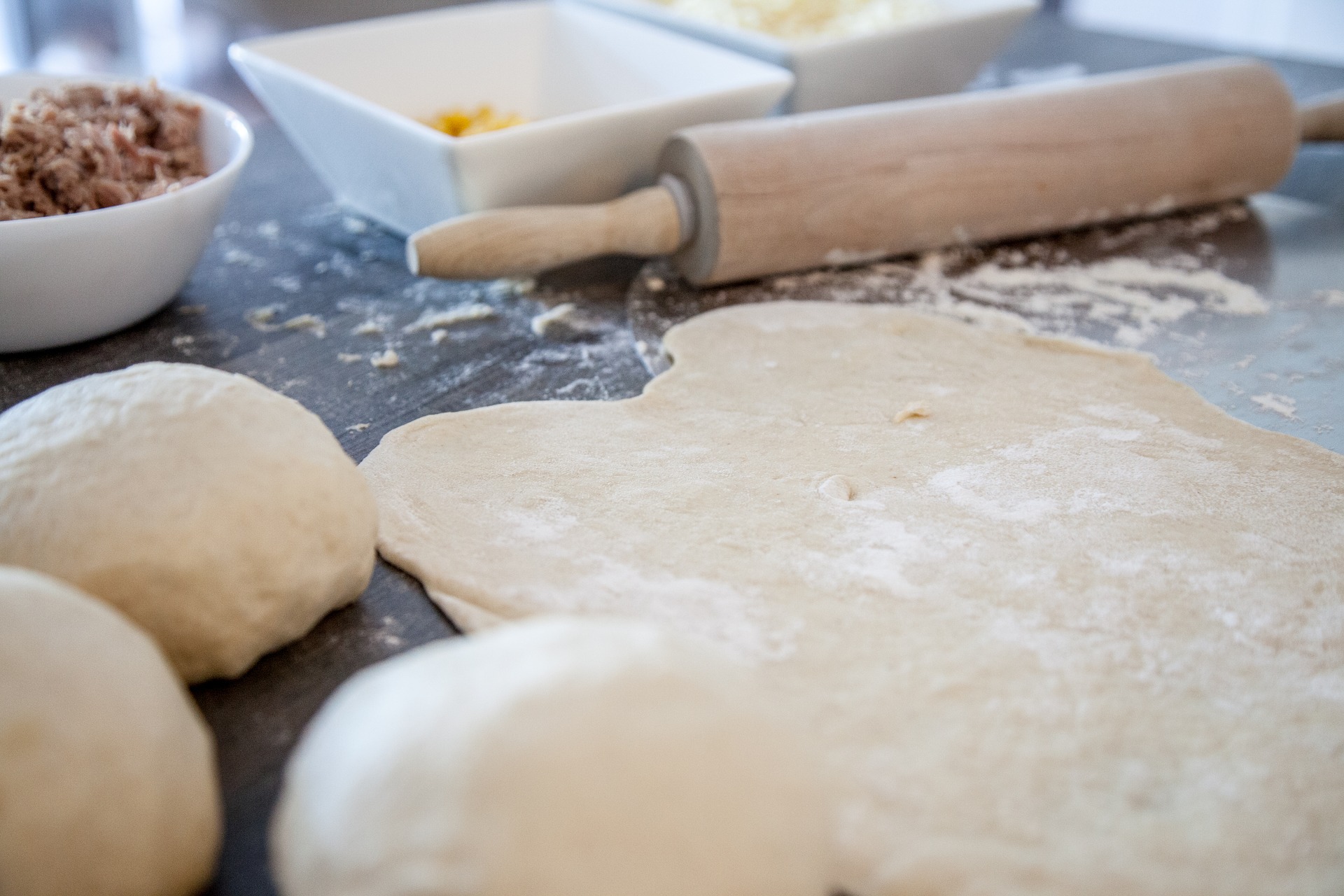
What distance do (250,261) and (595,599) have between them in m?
1.07

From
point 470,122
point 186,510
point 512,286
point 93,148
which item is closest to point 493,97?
point 470,122

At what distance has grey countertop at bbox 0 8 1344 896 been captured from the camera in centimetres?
129

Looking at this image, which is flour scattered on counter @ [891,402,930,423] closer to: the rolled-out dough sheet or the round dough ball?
the rolled-out dough sheet

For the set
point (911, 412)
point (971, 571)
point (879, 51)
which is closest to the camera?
point (971, 571)

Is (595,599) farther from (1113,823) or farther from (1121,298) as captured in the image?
(1121,298)

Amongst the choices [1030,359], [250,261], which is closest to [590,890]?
[1030,359]

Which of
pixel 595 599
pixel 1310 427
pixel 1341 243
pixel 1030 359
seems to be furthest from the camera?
pixel 1341 243

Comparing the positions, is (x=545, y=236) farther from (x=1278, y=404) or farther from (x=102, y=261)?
(x=1278, y=404)

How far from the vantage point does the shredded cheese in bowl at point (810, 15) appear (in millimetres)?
2170

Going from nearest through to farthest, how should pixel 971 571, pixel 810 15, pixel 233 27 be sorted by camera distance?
pixel 971 571 < pixel 810 15 < pixel 233 27

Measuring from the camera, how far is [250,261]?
5.77ft

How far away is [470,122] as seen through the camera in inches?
72.9

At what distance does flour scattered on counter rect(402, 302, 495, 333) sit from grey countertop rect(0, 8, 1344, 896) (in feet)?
0.04

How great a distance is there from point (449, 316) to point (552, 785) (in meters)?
Answer: 1.07
